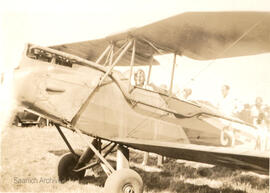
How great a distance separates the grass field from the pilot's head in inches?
74.2

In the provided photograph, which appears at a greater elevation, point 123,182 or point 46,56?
point 46,56

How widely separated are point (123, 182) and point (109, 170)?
588 mm

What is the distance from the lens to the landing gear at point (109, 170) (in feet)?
13.2

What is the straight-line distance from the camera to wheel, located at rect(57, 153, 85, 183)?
17.9 feet

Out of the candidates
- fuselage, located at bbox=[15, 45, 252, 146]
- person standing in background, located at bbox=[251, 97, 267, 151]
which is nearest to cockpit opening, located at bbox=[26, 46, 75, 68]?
fuselage, located at bbox=[15, 45, 252, 146]

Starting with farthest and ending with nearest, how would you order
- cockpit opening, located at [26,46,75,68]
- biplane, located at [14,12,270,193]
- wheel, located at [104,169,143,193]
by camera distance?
1. cockpit opening, located at [26,46,75,68]
2. biplane, located at [14,12,270,193]
3. wheel, located at [104,169,143,193]

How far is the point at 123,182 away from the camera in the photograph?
4.02m

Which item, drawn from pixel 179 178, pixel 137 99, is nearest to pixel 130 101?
pixel 137 99

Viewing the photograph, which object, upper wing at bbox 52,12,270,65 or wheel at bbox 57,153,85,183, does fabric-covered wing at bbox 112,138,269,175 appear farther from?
wheel at bbox 57,153,85,183

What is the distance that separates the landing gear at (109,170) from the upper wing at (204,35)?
1876mm

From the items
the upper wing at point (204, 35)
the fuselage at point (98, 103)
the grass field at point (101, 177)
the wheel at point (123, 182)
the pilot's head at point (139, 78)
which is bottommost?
the grass field at point (101, 177)

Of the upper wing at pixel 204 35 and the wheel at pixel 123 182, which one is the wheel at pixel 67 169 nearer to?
the wheel at pixel 123 182

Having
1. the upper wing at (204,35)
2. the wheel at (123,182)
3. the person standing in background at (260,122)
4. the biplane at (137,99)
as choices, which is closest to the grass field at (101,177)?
the biplane at (137,99)

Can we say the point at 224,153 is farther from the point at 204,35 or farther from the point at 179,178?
the point at 179,178
